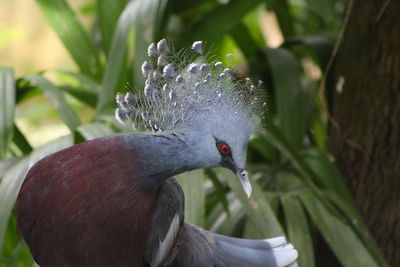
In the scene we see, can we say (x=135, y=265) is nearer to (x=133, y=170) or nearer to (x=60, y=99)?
(x=133, y=170)

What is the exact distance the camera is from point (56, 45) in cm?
553

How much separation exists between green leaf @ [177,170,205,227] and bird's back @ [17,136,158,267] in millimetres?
204

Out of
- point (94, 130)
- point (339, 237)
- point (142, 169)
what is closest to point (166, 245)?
point (142, 169)

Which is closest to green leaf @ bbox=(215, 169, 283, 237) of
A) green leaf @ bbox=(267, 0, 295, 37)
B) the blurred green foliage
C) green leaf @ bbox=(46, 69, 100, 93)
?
the blurred green foliage

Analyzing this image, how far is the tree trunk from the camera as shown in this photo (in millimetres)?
1680

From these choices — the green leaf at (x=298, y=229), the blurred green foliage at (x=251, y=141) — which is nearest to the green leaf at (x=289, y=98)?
the blurred green foliage at (x=251, y=141)

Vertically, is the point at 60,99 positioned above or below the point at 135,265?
above

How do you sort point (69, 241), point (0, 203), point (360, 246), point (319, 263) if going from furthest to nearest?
point (319, 263) → point (360, 246) → point (0, 203) → point (69, 241)

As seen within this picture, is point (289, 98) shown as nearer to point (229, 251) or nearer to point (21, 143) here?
point (229, 251)

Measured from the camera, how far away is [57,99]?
1.55 metres

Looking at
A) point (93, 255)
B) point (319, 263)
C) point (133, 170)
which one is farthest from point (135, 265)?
point (319, 263)

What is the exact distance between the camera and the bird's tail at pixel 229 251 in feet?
4.32

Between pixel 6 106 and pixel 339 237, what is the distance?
3.00ft

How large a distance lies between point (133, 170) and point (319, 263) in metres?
0.82
